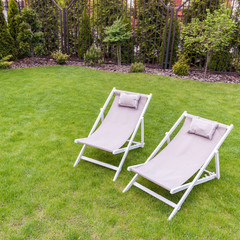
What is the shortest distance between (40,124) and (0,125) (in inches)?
32.2

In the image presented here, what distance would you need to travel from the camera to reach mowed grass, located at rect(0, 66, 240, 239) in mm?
2900

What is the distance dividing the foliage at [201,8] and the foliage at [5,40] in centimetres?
715

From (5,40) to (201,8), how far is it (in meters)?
7.93

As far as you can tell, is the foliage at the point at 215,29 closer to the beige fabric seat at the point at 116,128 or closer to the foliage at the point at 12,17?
the beige fabric seat at the point at 116,128

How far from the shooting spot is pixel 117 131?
14.3ft

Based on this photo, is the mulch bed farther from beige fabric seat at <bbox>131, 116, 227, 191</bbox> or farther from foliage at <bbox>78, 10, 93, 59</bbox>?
beige fabric seat at <bbox>131, 116, 227, 191</bbox>

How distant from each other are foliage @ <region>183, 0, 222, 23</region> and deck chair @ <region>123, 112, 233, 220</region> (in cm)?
710

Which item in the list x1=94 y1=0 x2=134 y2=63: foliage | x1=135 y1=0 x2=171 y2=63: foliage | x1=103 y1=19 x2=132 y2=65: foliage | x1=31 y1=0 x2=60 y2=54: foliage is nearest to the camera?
x1=103 y1=19 x2=132 y2=65: foliage

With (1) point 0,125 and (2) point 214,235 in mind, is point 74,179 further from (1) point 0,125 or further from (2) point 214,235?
(1) point 0,125

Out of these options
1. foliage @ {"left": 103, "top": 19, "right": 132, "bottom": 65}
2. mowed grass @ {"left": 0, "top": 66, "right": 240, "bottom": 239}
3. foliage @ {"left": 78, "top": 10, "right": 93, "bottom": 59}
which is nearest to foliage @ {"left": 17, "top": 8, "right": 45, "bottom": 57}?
foliage @ {"left": 78, "top": 10, "right": 93, "bottom": 59}

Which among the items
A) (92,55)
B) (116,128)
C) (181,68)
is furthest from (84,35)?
(116,128)

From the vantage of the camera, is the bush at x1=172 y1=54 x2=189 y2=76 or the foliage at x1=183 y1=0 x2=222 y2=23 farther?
the foliage at x1=183 y1=0 x2=222 y2=23

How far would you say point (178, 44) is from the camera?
10.1 meters

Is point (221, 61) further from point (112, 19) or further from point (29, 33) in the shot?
point (29, 33)
